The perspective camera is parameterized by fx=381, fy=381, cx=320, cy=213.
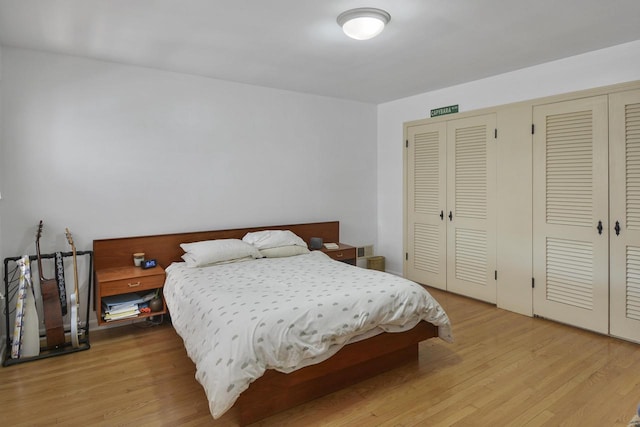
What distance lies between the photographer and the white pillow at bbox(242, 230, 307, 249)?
3922mm

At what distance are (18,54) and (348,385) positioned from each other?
3.64 m

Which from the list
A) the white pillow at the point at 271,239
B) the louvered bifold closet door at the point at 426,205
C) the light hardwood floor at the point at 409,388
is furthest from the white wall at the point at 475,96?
the light hardwood floor at the point at 409,388

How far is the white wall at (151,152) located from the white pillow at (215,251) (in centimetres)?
38

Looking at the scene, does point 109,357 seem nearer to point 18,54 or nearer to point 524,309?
point 18,54

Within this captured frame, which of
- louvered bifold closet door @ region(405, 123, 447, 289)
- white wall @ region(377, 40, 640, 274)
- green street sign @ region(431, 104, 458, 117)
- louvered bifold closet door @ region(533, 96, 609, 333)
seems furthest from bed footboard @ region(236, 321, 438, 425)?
green street sign @ region(431, 104, 458, 117)

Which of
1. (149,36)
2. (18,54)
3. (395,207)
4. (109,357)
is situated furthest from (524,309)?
(18,54)

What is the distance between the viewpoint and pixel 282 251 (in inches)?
155

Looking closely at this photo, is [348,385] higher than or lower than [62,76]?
lower

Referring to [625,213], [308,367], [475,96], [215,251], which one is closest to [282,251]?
[215,251]

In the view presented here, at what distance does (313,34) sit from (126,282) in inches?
98.5

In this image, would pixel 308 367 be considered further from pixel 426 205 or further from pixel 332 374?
pixel 426 205

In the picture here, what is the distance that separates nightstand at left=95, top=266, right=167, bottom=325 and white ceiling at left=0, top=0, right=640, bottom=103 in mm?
1883

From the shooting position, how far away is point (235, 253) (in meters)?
3.65

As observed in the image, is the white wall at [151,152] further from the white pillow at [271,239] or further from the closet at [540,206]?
the closet at [540,206]
